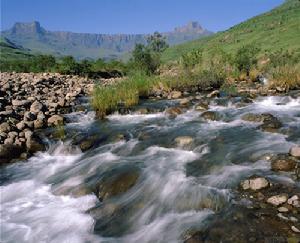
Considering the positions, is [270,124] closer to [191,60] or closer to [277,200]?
[277,200]

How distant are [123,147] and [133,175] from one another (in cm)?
301

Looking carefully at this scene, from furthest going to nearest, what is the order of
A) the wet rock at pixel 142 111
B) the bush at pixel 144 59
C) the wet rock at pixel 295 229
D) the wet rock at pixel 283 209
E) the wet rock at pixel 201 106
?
the bush at pixel 144 59 < the wet rock at pixel 142 111 < the wet rock at pixel 201 106 < the wet rock at pixel 283 209 < the wet rock at pixel 295 229

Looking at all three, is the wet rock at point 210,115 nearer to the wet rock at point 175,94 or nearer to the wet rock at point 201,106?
the wet rock at point 201,106

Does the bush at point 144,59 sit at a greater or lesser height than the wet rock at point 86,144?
greater

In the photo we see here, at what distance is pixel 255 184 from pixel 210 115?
818cm

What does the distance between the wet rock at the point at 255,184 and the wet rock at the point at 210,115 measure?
7.63 m

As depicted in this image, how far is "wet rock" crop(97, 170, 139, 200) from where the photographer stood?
9.97m

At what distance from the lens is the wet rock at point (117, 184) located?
393 inches

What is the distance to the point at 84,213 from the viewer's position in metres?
9.16

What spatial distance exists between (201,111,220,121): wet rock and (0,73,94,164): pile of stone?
6282mm

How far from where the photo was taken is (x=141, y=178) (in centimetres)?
1070

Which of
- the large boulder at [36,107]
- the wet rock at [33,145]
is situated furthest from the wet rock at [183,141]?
the large boulder at [36,107]

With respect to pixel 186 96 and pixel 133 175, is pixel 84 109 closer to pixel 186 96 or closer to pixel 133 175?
pixel 186 96

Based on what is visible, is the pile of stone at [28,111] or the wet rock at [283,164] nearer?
the wet rock at [283,164]
